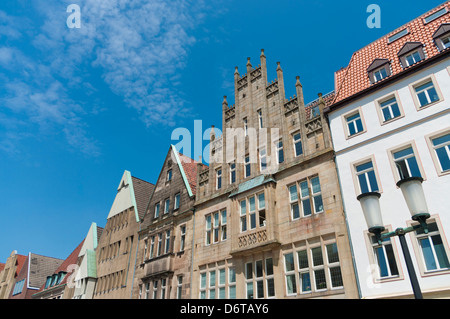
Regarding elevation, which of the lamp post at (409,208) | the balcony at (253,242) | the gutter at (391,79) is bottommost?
the lamp post at (409,208)

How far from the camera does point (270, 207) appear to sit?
20.8 metres

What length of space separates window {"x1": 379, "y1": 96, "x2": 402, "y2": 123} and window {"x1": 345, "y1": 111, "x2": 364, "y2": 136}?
123cm

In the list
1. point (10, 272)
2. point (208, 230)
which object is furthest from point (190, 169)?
point (10, 272)

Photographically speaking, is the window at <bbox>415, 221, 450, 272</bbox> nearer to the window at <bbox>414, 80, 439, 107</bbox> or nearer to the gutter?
the window at <bbox>414, 80, 439, 107</bbox>

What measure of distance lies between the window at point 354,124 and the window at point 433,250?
6409 mm

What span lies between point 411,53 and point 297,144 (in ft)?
26.2

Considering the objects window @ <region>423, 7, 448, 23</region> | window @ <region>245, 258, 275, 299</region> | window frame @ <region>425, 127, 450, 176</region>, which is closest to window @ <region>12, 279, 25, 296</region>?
window @ <region>245, 258, 275, 299</region>

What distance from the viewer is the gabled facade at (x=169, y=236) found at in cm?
2543

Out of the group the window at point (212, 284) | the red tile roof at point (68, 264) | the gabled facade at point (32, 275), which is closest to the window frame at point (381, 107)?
the window at point (212, 284)

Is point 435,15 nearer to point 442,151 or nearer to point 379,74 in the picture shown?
point 379,74

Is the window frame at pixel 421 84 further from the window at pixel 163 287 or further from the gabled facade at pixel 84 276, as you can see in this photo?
the gabled facade at pixel 84 276

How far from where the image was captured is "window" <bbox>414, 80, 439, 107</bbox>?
17.6 metres
